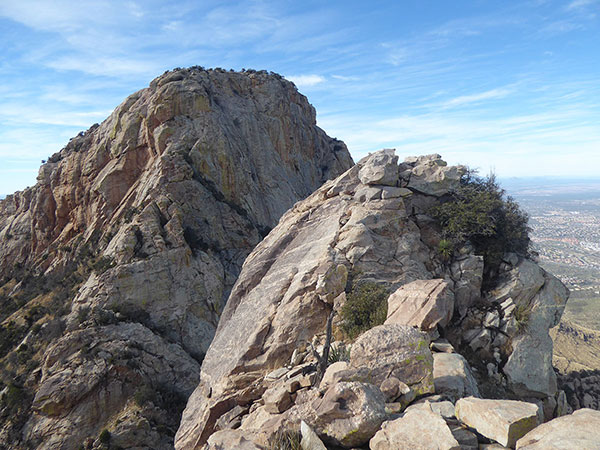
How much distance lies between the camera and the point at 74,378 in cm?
2744

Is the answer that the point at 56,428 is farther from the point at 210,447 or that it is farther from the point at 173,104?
the point at 173,104

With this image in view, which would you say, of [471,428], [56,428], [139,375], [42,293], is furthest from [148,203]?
[471,428]

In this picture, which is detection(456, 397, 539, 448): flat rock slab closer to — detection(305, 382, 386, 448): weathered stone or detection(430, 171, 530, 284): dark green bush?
detection(305, 382, 386, 448): weathered stone

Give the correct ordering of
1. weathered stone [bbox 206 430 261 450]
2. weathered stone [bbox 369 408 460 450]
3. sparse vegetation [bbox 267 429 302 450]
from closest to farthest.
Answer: weathered stone [bbox 369 408 460 450] → sparse vegetation [bbox 267 429 302 450] → weathered stone [bbox 206 430 261 450]

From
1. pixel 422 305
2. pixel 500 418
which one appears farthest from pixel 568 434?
pixel 422 305

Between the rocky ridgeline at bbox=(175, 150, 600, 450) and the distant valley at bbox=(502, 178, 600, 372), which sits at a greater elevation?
the rocky ridgeline at bbox=(175, 150, 600, 450)

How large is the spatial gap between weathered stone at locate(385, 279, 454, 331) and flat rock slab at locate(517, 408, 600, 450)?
4.21 m

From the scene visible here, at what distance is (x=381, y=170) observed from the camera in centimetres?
1371

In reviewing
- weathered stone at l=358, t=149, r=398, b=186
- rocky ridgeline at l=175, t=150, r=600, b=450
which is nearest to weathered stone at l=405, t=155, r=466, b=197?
rocky ridgeline at l=175, t=150, r=600, b=450

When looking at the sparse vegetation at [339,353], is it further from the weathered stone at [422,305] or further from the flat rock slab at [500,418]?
the flat rock slab at [500,418]

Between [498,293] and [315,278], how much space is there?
6260mm

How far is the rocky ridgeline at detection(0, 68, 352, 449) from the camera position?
2692cm

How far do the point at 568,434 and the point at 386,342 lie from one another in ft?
11.6

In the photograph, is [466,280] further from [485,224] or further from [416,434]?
[416,434]
